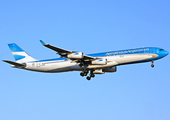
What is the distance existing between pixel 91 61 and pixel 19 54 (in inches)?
609

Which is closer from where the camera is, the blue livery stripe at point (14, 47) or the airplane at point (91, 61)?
the airplane at point (91, 61)

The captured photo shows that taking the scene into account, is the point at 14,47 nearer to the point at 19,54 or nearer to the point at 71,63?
the point at 19,54

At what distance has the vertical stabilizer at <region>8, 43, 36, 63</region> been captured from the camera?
5372 centimetres

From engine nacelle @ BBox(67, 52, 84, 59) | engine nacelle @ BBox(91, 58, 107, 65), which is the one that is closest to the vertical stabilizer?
engine nacelle @ BBox(67, 52, 84, 59)

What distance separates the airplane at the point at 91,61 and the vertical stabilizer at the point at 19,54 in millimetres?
1560

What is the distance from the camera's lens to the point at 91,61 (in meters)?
46.6

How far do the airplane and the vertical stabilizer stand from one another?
1.56 m

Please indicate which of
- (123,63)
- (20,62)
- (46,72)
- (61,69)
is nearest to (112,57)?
(123,63)

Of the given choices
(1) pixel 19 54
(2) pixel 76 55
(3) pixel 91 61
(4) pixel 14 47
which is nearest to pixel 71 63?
(3) pixel 91 61

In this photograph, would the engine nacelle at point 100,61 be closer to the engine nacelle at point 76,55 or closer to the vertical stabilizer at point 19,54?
the engine nacelle at point 76,55

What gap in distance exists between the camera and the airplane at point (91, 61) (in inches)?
1756

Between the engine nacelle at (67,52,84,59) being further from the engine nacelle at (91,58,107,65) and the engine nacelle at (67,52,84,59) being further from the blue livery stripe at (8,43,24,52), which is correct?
the blue livery stripe at (8,43,24,52)

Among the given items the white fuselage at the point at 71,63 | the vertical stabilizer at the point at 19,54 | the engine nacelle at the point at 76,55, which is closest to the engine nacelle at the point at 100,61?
the white fuselage at the point at 71,63

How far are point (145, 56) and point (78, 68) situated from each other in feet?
37.5
